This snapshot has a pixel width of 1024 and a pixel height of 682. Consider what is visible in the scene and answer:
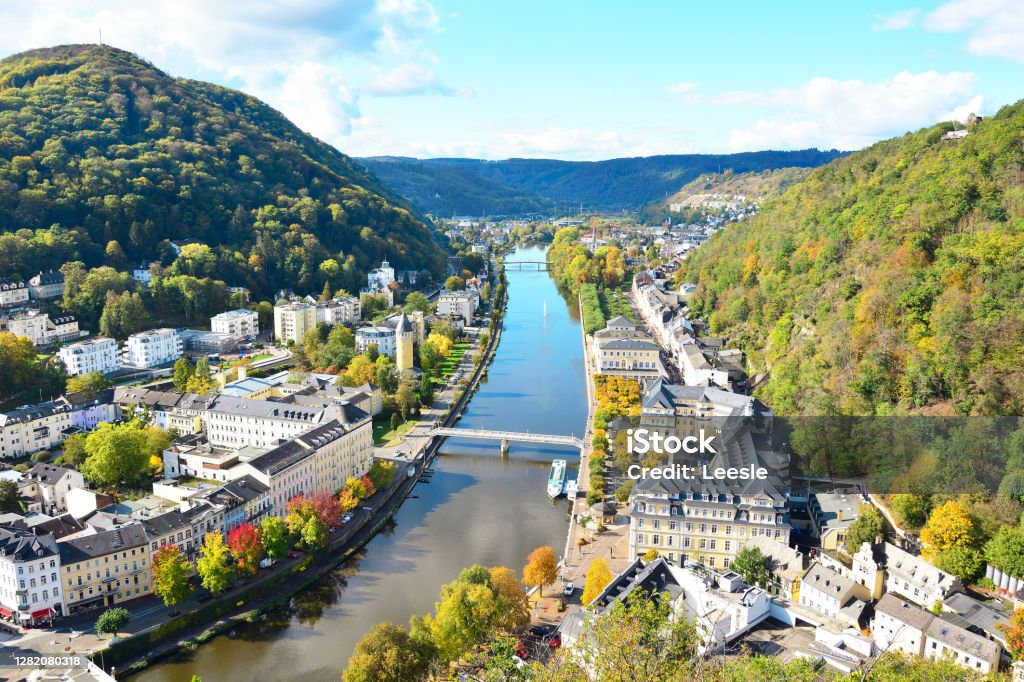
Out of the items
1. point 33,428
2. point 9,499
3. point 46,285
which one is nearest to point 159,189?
point 46,285

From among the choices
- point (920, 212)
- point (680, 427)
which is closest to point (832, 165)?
point (920, 212)

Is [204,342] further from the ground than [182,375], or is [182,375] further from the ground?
[204,342]

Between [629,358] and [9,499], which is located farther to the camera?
[629,358]

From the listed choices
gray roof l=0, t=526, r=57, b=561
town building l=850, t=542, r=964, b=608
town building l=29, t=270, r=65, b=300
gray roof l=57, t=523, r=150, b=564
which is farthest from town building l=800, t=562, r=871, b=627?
town building l=29, t=270, r=65, b=300

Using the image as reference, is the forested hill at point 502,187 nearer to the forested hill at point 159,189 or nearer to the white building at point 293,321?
the forested hill at point 159,189

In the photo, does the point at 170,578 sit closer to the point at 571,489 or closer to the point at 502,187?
the point at 571,489

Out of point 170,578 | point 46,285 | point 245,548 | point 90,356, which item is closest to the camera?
point 170,578

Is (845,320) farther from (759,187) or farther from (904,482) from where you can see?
(759,187)
